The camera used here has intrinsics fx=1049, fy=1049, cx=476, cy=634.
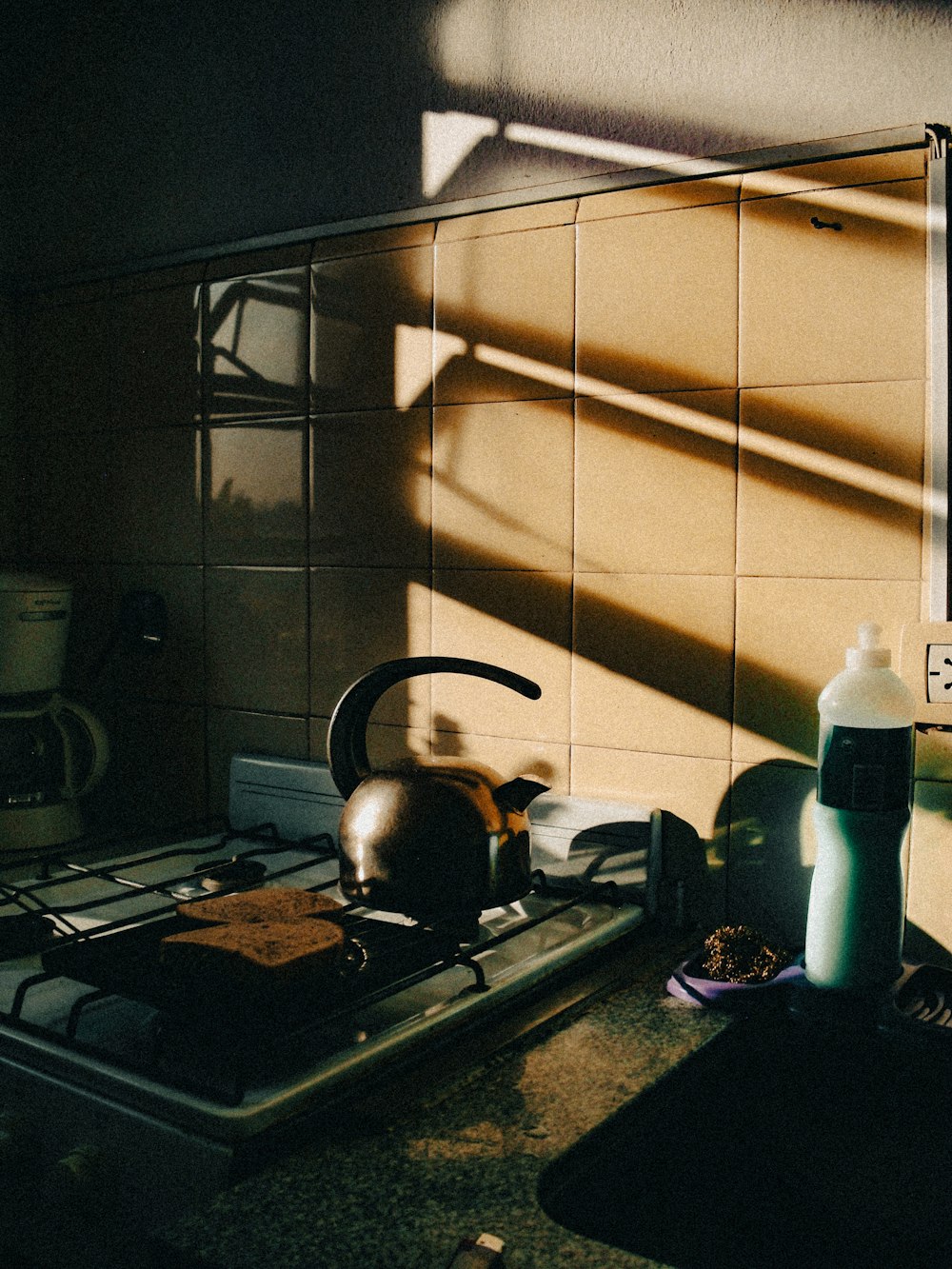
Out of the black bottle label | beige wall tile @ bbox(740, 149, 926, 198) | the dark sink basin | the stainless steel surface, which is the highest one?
the stainless steel surface

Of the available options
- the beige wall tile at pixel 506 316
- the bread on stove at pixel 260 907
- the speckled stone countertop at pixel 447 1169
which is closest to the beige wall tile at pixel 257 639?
the beige wall tile at pixel 506 316

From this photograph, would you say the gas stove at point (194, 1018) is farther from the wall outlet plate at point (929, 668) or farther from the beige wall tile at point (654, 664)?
the wall outlet plate at point (929, 668)

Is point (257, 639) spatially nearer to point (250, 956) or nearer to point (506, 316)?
point (506, 316)

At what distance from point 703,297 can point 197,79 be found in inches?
37.0

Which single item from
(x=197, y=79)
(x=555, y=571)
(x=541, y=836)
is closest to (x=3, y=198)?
(x=197, y=79)

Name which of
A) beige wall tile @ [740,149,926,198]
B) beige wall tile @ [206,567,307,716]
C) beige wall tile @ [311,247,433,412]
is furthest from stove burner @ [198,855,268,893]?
beige wall tile @ [740,149,926,198]

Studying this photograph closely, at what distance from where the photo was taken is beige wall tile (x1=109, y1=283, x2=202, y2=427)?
163cm

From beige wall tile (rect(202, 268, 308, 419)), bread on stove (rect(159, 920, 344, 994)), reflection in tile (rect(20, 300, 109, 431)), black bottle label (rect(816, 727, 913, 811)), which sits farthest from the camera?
reflection in tile (rect(20, 300, 109, 431))

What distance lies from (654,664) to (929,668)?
1.01 feet

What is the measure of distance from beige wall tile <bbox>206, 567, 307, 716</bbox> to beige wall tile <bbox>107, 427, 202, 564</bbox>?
9 cm

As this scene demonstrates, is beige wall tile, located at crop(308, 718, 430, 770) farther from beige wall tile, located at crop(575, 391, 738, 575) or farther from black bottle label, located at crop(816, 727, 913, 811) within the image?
black bottle label, located at crop(816, 727, 913, 811)

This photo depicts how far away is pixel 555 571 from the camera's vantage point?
1.31m

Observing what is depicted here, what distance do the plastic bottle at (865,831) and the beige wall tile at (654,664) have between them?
0.66 ft

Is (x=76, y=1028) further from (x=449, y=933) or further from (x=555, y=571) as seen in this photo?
(x=555, y=571)
